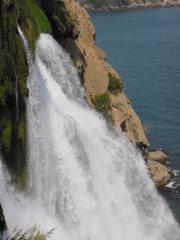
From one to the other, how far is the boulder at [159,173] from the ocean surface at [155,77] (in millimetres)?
429

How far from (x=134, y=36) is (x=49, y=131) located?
79.2 metres

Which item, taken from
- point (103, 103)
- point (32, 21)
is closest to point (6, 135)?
point (32, 21)

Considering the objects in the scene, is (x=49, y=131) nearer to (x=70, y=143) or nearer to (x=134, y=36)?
(x=70, y=143)

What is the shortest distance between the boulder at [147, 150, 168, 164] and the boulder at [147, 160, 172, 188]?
5.39 feet

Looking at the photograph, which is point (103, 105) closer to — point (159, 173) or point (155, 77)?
point (159, 173)

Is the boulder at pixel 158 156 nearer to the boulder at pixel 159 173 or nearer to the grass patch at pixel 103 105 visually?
the boulder at pixel 159 173

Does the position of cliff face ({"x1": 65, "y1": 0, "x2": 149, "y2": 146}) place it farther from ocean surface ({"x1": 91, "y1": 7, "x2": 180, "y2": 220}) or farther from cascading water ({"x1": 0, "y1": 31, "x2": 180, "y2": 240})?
ocean surface ({"x1": 91, "y1": 7, "x2": 180, "y2": 220})

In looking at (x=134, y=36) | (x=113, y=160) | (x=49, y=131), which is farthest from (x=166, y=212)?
(x=134, y=36)

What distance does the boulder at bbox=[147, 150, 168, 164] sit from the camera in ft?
127

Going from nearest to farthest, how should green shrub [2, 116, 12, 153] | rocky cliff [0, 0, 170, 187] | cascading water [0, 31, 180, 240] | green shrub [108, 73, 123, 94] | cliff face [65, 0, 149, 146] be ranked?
1. green shrub [2, 116, 12, 153]
2. rocky cliff [0, 0, 170, 187]
3. cascading water [0, 31, 180, 240]
4. cliff face [65, 0, 149, 146]
5. green shrub [108, 73, 123, 94]

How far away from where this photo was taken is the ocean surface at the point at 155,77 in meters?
42.5

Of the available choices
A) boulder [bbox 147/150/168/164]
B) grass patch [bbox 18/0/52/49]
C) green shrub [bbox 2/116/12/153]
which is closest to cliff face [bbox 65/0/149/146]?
boulder [bbox 147/150/168/164]

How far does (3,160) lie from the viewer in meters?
20.4

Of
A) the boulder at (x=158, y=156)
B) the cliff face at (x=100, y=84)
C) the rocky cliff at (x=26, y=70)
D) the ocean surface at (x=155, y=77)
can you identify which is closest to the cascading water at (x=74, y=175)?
the rocky cliff at (x=26, y=70)
